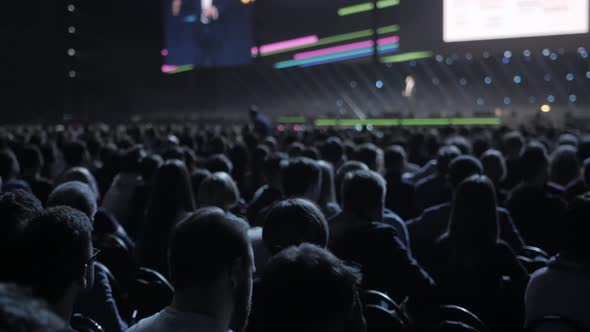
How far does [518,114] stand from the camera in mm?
22094

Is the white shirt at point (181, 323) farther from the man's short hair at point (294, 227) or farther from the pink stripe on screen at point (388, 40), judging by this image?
the pink stripe on screen at point (388, 40)

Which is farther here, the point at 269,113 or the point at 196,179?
the point at 269,113

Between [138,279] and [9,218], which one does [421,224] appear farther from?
[9,218]

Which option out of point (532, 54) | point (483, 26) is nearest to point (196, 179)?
point (483, 26)

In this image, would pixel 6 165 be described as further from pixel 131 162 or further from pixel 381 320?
pixel 381 320

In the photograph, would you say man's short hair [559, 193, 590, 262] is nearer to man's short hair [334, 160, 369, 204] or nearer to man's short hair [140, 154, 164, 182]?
man's short hair [334, 160, 369, 204]

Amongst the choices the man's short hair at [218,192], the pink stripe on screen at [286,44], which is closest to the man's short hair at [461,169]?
the man's short hair at [218,192]

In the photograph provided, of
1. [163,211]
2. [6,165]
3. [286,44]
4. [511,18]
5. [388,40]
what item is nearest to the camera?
[163,211]

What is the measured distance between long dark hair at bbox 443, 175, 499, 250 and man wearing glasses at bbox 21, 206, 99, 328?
2365mm

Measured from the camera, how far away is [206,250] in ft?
5.97

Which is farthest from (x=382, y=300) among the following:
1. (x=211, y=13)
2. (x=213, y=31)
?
(x=211, y=13)

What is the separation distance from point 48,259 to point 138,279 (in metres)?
1.99

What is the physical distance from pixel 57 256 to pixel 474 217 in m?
2.61

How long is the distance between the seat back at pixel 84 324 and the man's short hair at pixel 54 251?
64 centimetres
